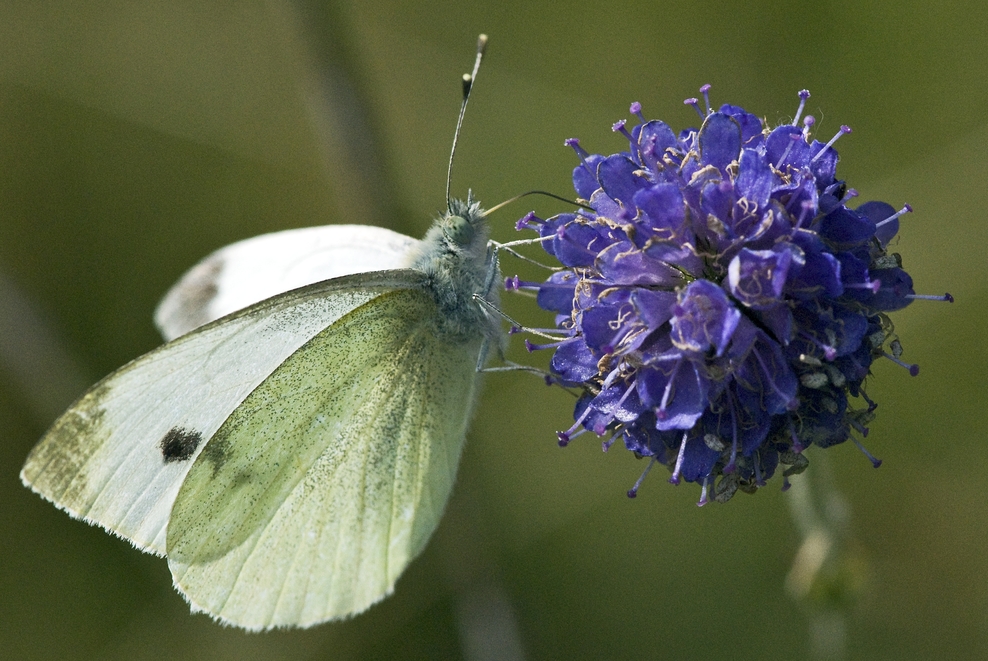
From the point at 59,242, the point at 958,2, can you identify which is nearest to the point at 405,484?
the point at 59,242

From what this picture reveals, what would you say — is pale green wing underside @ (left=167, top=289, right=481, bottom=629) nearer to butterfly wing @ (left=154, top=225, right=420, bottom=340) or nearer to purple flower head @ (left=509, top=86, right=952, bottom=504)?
butterfly wing @ (left=154, top=225, right=420, bottom=340)

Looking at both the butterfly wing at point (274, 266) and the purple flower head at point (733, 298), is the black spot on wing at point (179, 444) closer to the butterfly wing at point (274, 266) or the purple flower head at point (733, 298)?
the butterfly wing at point (274, 266)

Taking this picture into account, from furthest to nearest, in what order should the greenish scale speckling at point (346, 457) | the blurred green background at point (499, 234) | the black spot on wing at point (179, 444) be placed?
the blurred green background at point (499, 234) → the greenish scale speckling at point (346, 457) → the black spot on wing at point (179, 444)

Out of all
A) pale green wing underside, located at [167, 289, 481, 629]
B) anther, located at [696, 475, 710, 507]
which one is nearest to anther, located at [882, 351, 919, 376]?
anther, located at [696, 475, 710, 507]

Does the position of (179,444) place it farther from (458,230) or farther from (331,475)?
(458,230)

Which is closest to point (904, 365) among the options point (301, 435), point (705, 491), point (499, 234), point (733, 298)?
point (733, 298)

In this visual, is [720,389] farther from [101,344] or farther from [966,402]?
[101,344]

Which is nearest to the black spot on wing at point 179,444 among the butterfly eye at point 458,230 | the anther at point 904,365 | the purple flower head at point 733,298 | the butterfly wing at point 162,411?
the butterfly wing at point 162,411
